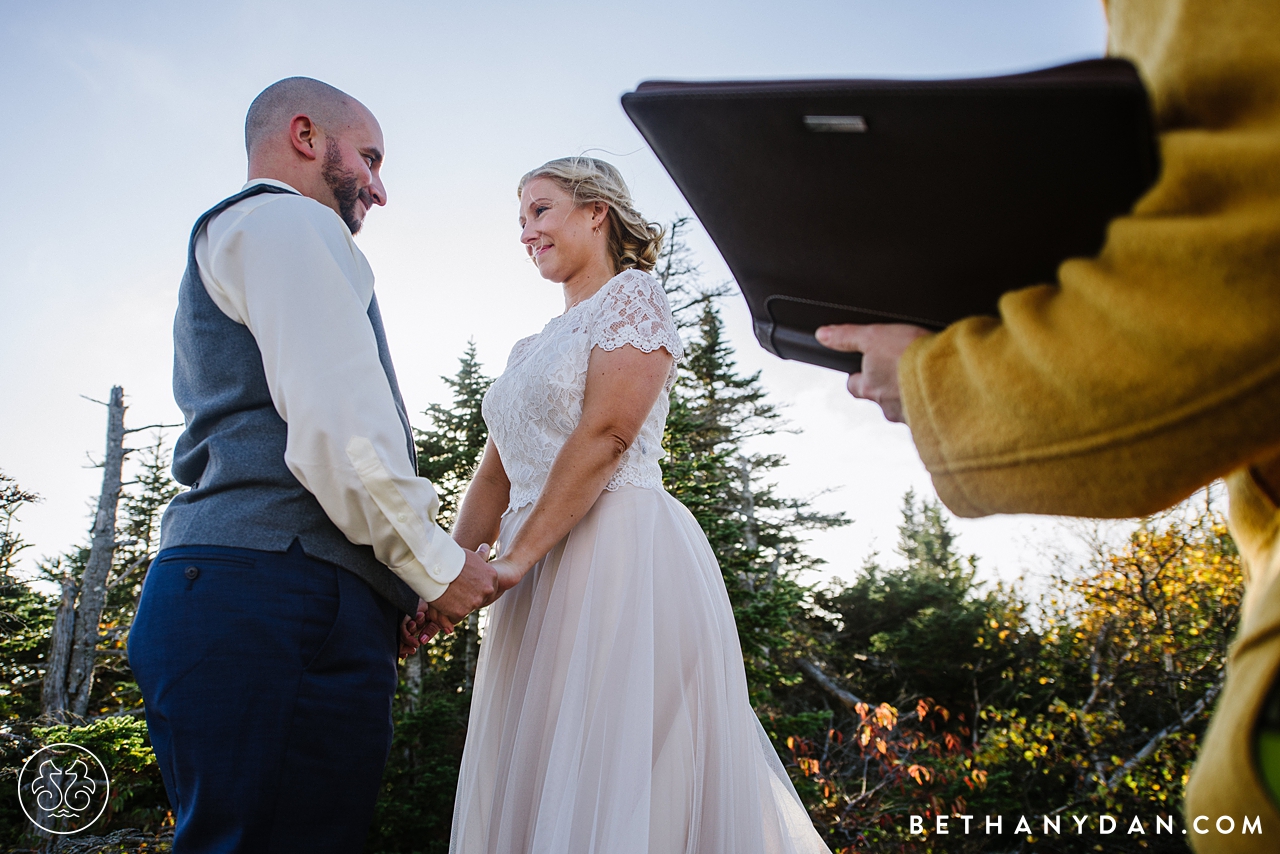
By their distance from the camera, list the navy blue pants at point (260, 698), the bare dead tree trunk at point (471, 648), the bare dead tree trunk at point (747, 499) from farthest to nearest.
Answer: the bare dead tree trunk at point (747, 499) → the bare dead tree trunk at point (471, 648) → the navy blue pants at point (260, 698)

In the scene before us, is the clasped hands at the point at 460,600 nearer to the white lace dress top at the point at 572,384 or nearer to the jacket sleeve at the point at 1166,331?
the white lace dress top at the point at 572,384

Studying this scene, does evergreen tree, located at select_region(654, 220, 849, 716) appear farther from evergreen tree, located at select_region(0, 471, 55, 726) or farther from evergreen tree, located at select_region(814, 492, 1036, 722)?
evergreen tree, located at select_region(0, 471, 55, 726)

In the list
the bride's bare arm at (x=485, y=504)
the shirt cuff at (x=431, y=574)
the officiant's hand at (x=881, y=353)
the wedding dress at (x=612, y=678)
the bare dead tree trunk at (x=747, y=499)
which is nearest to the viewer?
the officiant's hand at (x=881, y=353)

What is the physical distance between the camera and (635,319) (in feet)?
8.02

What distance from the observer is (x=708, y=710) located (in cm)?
215

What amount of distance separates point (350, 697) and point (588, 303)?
1.42 metres

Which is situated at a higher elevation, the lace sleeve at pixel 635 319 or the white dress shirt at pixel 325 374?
the lace sleeve at pixel 635 319

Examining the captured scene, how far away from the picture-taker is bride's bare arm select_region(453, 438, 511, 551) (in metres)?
2.78

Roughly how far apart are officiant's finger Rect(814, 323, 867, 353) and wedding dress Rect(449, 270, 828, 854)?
122cm

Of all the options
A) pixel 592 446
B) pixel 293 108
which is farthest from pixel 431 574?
pixel 293 108

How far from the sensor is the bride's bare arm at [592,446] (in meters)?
2.26

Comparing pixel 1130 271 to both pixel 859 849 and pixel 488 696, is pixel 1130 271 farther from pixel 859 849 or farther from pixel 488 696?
pixel 859 849

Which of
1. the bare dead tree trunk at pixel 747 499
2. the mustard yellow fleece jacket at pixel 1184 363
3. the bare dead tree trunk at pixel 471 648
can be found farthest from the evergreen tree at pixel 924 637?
the mustard yellow fleece jacket at pixel 1184 363

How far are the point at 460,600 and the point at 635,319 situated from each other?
3.33 ft
